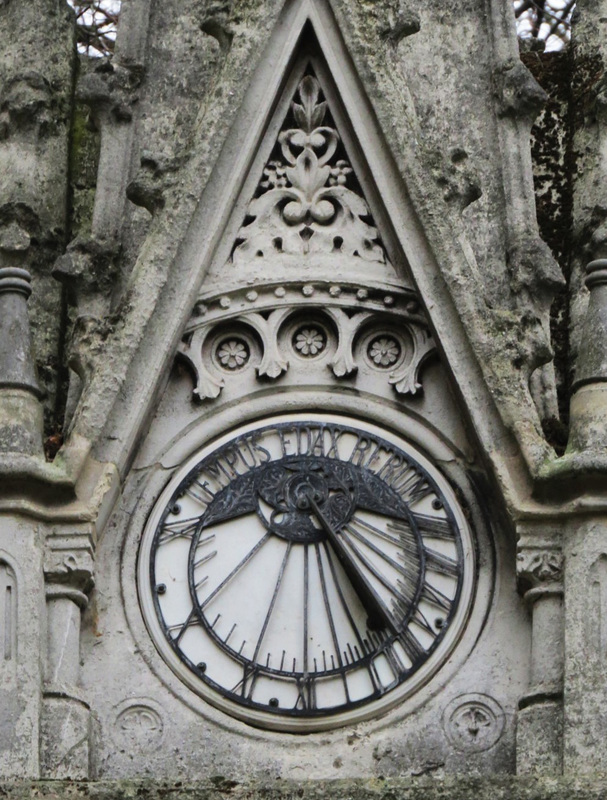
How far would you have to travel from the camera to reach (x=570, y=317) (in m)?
13.4

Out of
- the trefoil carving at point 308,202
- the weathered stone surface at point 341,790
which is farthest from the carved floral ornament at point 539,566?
the trefoil carving at point 308,202

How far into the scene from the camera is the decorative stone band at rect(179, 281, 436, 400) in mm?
12828

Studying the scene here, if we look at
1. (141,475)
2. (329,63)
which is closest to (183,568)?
(141,475)

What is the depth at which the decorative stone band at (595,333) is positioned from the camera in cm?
1212

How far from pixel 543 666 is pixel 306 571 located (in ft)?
3.74

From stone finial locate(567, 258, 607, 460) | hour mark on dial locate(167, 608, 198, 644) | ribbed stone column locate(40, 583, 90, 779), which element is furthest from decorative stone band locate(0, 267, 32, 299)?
stone finial locate(567, 258, 607, 460)

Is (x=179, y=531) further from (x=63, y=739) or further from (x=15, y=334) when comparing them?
(x=63, y=739)

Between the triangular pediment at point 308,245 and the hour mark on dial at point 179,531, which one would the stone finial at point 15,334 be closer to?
the triangular pediment at point 308,245

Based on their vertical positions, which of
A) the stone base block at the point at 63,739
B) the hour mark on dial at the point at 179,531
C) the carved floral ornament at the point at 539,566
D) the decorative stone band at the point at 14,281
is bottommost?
the stone base block at the point at 63,739

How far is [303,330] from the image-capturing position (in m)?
13.0

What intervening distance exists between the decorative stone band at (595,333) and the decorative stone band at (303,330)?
794mm

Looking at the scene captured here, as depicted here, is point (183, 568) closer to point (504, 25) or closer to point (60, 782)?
point (60, 782)

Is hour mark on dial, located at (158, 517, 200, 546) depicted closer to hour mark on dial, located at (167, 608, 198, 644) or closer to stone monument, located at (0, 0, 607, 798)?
stone monument, located at (0, 0, 607, 798)

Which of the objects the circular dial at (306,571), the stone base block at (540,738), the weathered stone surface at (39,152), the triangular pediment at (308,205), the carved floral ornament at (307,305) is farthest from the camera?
the weathered stone surface at (39,152)
